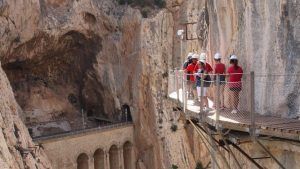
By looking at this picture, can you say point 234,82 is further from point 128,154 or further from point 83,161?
point 128,154

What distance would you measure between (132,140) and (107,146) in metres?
3.20

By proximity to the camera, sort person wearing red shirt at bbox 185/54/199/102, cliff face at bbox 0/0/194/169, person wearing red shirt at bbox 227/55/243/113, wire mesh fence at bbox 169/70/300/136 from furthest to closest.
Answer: cliff face at bbox 0/0/194/169 < person wearing red shirt at bbox 185/54/199/102 < person wearing red shirt at bbox 227/55/243/113 < wire mesh fence at bbox 169/70/300/136

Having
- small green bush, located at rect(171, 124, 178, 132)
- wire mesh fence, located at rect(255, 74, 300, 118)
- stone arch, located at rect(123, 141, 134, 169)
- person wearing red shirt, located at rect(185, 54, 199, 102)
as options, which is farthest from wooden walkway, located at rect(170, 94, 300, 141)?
stone arch, located at rect(123, 141, 134, 169)

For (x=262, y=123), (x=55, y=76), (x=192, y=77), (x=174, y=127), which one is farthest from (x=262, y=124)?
(x=55, y=76)

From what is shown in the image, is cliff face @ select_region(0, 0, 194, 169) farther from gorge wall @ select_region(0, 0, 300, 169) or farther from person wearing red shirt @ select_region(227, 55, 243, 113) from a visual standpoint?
person wearing red shirt @ select_region(227, 55, 243, 113)

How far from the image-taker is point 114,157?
4100cm

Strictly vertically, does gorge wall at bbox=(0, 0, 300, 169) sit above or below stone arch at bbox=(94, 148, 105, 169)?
above

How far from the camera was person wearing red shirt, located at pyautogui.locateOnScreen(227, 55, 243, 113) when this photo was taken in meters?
8.16

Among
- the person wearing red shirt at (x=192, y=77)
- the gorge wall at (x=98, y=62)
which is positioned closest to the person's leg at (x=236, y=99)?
the person wearing red shirt at (x=192, y=77)

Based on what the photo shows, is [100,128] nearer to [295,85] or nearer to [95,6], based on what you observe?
[95,6]

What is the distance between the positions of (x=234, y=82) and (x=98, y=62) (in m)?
35.4

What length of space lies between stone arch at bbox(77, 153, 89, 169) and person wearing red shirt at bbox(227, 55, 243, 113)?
29.4 meters

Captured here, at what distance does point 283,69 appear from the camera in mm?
7684

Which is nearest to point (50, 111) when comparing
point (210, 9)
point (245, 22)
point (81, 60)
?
point (81, 60)
